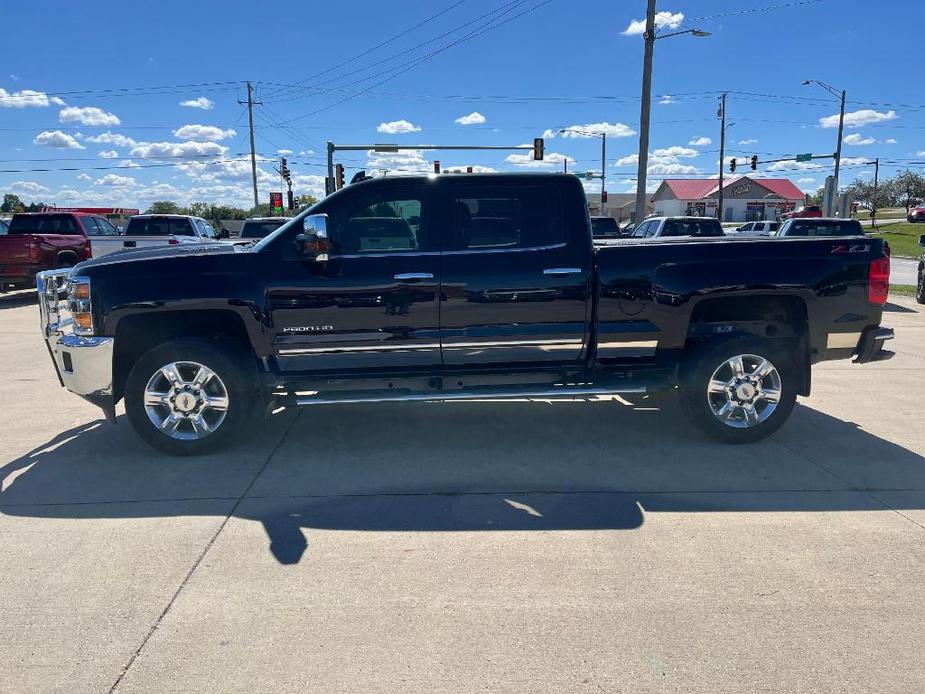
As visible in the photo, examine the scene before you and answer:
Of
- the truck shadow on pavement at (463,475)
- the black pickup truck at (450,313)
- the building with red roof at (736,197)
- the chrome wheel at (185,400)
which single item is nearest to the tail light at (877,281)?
the black pickup truck at (450,313)

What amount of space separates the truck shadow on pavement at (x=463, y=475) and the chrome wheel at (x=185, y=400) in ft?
0.85

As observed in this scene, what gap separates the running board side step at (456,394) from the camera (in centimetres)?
502

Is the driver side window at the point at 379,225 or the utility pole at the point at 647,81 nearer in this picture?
the driver side window at the point at 379,225

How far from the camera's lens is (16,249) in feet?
51.1

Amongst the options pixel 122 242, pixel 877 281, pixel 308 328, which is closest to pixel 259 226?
pixel 122 242

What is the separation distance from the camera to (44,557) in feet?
12.1

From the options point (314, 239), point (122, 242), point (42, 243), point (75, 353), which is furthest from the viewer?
point (122, 242)

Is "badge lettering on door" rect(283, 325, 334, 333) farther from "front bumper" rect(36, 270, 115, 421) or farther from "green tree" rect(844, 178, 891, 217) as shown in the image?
"green tree" rect(844, 178, 891, 217)

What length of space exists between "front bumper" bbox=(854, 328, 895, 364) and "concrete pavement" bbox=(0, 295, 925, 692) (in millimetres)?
709

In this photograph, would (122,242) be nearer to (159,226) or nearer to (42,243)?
(159,226)

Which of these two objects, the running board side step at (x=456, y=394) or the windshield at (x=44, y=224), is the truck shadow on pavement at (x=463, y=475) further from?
the windshield at (x=44, y=224)

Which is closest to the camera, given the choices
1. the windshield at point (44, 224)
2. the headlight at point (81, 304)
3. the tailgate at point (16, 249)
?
the headlight at point (81, 304)

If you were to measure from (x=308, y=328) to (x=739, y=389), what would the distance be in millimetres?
3345

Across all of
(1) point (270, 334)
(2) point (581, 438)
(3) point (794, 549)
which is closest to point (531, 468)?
(2) point (581, 438)
